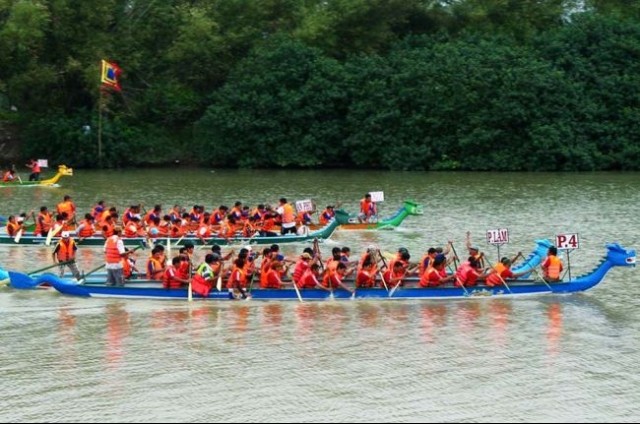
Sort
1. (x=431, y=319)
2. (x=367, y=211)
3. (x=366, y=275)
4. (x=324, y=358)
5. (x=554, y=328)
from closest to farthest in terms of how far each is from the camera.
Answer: (x=324, y=358), (x=554, y=328), (x=431, y=319), (x=366, y=275), (x=367, y=211)

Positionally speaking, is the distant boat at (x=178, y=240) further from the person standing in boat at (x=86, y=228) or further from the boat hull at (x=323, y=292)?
the boat hull at (x=323, y=292)

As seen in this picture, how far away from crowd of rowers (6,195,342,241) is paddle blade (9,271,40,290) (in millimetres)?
5061

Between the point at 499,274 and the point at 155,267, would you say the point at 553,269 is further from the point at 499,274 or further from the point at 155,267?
the point at 155,267

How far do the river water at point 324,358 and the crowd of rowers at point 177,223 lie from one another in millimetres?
1214

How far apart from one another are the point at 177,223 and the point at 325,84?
71.9ft

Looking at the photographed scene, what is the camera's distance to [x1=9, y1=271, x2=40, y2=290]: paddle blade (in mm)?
18688

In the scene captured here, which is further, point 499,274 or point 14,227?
point 14,227

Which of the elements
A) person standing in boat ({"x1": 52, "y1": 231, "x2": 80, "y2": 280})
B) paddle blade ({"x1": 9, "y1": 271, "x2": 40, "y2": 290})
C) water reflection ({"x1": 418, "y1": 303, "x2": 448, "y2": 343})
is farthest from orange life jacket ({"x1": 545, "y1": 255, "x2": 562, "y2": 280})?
paddle blade ({"x1": 9, "y1": 271, "x2": 40, "y2": 290})

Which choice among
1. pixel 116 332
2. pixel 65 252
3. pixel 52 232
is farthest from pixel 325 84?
pixel 116 332

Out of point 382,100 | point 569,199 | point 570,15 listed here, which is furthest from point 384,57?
point 569,199

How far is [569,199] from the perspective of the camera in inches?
1310

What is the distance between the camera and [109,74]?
4403cm

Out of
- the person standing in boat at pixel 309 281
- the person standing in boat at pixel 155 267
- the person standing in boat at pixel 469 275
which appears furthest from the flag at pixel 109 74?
the person standing in boat at pixel 469 275

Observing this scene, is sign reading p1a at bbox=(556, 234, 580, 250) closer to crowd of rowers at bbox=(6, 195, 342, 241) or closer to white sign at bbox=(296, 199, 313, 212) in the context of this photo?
white sign at bbox=(296, 199, 313, 212)
